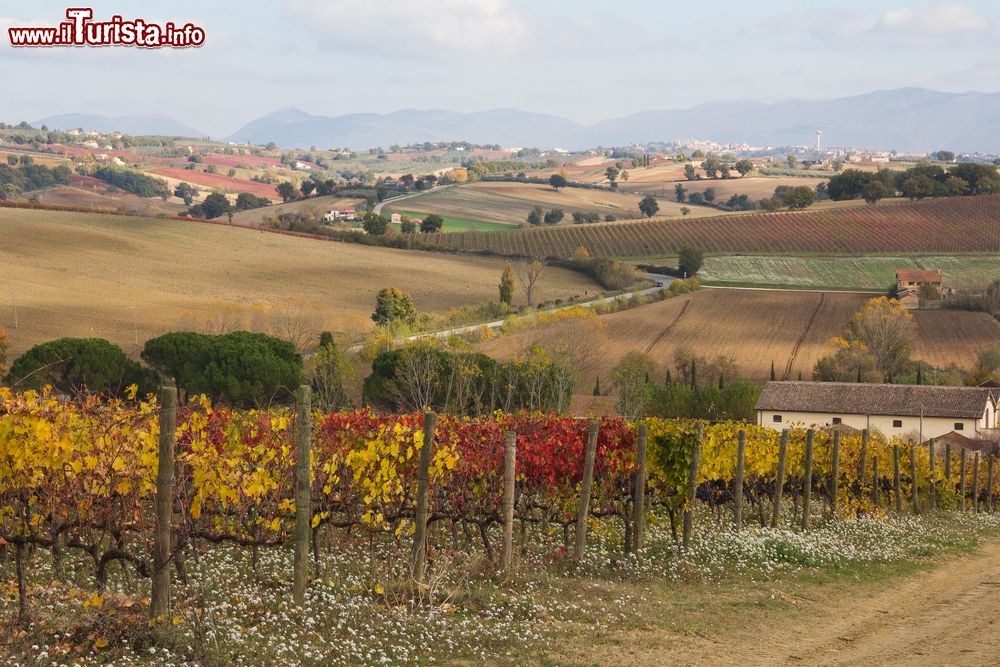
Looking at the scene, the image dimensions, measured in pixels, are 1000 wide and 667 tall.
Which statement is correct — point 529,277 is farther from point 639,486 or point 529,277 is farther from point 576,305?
point 639,486

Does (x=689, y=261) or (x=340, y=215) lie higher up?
(x=340, y=215)

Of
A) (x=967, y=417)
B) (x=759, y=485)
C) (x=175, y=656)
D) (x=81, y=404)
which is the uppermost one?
(x=81, y=404)

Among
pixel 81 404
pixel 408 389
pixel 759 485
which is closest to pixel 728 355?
pixel 408 389

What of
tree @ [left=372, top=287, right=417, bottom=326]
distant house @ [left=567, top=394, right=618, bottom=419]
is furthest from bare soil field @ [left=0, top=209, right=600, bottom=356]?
distant house @ [left=567, top=394, right=618, bottom=419]

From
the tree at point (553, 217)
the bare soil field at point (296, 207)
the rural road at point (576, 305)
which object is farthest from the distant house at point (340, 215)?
the rural road at point (576, 305)

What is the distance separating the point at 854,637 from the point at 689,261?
10291 cm

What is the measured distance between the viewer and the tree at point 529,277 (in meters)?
100

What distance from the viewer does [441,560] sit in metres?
13.7

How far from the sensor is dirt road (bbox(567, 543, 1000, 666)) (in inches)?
466

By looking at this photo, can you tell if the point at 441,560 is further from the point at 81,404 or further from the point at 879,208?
the point at 879,208

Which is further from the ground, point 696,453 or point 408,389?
point 696,453

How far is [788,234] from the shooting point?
127625 mm

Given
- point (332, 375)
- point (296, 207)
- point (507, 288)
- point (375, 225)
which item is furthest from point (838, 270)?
point (296, 207)

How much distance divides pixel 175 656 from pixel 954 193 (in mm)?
140352
